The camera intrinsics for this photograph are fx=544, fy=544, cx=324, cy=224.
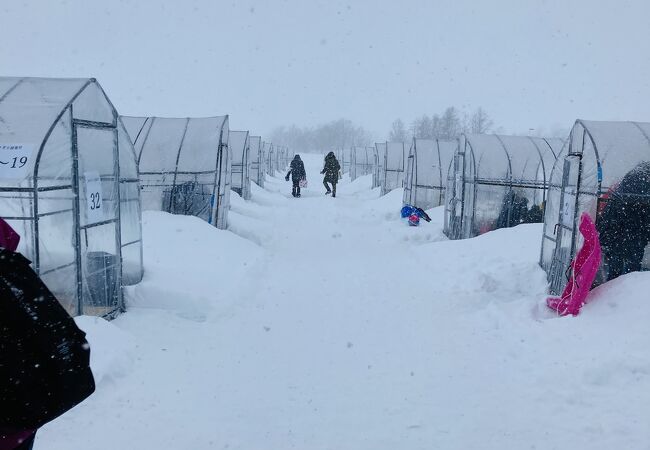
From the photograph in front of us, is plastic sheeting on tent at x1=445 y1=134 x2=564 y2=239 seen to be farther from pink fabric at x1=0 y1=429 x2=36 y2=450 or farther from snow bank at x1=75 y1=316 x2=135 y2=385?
pink fabric at x1=0 y1=429 x2=36 y2=450

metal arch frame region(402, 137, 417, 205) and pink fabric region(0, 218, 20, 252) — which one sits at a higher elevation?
pink fabric region(0, 218, 20, 252)

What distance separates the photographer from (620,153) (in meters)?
8.33

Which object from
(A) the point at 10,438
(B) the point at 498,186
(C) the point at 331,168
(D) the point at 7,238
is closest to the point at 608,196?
(B) the point at 498,186

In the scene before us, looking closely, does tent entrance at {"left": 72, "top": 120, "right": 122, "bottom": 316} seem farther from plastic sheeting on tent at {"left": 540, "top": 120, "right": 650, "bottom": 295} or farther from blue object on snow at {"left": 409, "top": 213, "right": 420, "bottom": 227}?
blue object on snow at {"left": 409, "top": 213, "right": 420, "bottom": 227}

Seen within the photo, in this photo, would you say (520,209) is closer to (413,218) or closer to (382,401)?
(413,218)

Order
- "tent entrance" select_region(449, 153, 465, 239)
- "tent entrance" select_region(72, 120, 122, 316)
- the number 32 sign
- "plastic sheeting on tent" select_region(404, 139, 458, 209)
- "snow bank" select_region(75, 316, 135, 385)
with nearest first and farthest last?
1. "snow bank" select_region(75, 316, 135, 385)
2. "tent entrance" select_region(72, 120, 122, 316)
3. the number 32 sign
4. "tent entrance" select_region(449, 153, 465, 239)
5. "plastic sheeting on tent" select_region(404, 139, 458, 209)

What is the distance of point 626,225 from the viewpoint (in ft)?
26.1

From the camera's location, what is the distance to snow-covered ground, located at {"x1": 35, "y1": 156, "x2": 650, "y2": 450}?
4.64 metres

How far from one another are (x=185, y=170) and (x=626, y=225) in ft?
34.2

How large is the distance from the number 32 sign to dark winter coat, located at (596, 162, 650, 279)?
715 centimetres

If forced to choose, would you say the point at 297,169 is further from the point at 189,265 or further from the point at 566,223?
the point at 566,223

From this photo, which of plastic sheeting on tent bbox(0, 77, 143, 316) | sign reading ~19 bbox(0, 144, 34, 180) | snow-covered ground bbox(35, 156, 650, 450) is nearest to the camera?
snow-covered ground bbox(35, 156, 650, 450)

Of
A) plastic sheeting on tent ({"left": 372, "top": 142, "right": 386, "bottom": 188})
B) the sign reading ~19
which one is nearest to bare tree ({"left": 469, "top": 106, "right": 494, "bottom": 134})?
plastic sheeting on tent ({"left": 372, "top": 142, "right": 386, "bottom": 188})

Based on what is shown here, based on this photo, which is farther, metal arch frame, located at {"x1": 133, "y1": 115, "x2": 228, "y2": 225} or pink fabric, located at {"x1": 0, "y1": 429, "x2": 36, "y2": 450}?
metal arch frame, located at {"x1": 133, "y1": 115, "x2": 228, "y2": 225}
